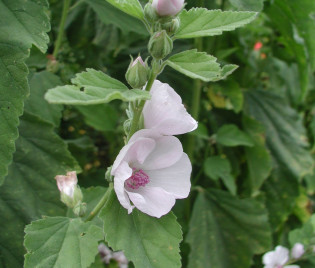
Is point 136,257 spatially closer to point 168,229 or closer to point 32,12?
point 168,229

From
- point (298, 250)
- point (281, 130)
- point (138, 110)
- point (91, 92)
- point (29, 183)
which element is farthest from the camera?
point (281, 130)

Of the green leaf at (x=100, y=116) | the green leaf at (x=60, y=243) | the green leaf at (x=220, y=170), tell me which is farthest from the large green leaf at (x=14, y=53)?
the green leaf at (x=220, y=170)

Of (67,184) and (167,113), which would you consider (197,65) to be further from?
(67,184)

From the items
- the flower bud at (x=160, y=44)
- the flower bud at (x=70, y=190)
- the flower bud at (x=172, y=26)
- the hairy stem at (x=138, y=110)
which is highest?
the flower bud at (x=172, y=26)

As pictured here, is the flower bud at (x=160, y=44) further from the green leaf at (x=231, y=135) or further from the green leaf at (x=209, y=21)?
the green leaf at (x=231, y=135)

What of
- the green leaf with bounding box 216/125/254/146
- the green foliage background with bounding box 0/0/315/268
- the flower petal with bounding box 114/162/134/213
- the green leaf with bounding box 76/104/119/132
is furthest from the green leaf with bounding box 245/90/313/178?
the flower petal with bounding box 114/162/134/213

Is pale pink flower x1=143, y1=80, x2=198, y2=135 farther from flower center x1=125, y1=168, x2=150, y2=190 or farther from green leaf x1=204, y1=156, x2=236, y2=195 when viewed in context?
green leaf x1=204, y1=156, x2=236, y2=195

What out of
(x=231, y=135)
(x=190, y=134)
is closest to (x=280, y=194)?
(x=231, y=135)
